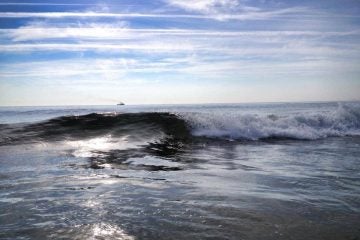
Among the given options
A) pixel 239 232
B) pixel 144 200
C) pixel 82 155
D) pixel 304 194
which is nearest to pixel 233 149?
pixel 82 155

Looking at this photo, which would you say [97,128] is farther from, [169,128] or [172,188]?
[172,188]

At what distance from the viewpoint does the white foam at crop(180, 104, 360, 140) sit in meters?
15.6

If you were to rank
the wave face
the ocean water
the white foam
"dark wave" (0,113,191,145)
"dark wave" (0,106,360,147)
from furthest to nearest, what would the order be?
1. the white foam
2. the wave face
3. "dark wave" (0,106,360,147)
4. "dark wave" (0,113,191,145)
5. the ocean water

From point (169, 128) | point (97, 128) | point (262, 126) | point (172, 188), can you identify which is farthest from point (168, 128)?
point (172, 188)

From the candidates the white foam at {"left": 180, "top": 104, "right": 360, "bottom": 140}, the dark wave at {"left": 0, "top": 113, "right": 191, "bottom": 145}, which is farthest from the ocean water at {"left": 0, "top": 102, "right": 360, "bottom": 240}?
the white foam at {"left": 180, "top": 104, "right": 360, "bottom": 140}

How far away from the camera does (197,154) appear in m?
10.8

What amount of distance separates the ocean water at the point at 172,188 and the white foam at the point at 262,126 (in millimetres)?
1195

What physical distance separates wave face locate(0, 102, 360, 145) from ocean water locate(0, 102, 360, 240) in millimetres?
260

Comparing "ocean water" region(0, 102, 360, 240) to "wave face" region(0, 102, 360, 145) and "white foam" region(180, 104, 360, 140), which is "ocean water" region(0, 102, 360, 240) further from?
"white foam" region(180, 104, 360, 140)

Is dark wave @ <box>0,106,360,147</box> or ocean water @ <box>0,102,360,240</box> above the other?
dark wave @ <box>0,106,360,147</box>

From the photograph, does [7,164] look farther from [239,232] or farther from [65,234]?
[239,232]

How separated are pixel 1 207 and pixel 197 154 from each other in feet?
21.3

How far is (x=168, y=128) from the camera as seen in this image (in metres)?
16.1

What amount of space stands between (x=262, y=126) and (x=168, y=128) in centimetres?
439
